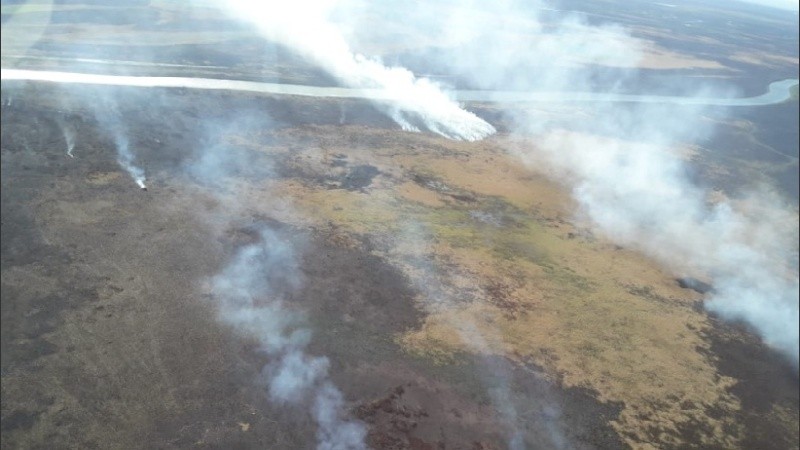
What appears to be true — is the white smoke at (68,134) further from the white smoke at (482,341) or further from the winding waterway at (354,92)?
the white smoke at (482,341)

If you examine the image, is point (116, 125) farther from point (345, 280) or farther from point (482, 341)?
point (482, 341)

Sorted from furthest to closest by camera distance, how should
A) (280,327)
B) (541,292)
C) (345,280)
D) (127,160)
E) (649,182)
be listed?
(649,182) < (127,160) < (541,292) < (345,280) < (280,327)

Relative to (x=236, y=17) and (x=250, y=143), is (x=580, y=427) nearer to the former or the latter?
(x=250, y=143)

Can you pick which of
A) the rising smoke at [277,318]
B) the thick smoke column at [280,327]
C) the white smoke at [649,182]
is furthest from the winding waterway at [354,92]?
the thick smoke column at [280,327]

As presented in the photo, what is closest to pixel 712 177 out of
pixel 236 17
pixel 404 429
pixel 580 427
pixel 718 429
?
pixel 718 429

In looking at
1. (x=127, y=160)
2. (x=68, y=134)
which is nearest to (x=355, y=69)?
(x=127, y=160)
